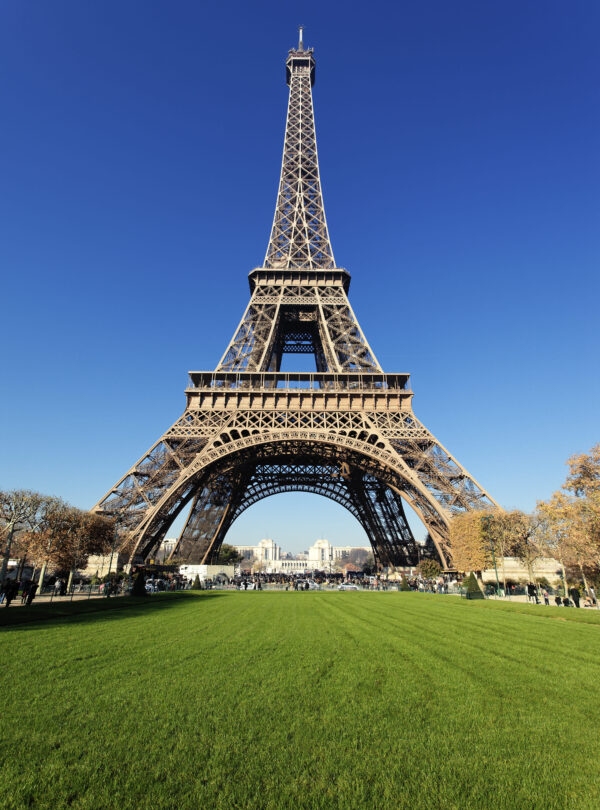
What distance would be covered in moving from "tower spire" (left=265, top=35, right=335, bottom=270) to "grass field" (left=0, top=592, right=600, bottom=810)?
4506cm

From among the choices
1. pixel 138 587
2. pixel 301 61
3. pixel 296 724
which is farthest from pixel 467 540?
pixel 301 61

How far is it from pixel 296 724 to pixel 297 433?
31663mm

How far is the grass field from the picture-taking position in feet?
11.9

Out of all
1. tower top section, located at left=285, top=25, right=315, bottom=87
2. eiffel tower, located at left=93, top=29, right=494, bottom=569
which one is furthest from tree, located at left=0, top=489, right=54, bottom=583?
tower top section, located at left=285, top=25, right=315, bottom=87

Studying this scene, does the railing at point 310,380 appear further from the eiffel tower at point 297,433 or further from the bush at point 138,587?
the bush at point 138,587

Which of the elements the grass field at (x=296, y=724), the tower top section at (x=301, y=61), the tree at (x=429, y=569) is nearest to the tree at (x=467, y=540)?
the tree at (x=429, y=569)

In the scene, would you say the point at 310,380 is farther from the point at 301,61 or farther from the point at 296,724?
the point at 301,61

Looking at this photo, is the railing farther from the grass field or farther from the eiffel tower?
the grass field

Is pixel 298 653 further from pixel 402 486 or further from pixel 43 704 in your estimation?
pixel 402 486

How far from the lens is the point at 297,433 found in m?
36.7

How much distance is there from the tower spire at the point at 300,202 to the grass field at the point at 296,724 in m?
45.1

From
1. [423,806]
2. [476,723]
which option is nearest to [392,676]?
[476,723]

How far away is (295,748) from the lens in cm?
438

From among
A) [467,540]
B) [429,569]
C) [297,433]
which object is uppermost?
[297,433]
